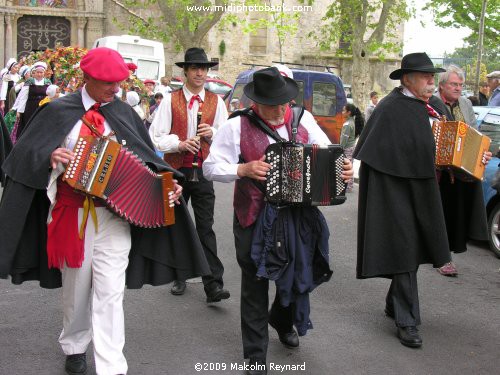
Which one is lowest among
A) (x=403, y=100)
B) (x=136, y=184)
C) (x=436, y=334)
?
(x=436, y=334)

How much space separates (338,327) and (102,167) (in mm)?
2656

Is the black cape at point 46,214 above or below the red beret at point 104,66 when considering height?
below

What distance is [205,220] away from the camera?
22.1ft

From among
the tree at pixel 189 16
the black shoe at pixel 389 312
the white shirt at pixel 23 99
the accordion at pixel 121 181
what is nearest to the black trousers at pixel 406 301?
the black shoe at pixel 389 312

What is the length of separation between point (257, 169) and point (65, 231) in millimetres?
1217

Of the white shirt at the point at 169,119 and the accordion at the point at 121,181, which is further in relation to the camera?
the white shirt at the point at 169,119

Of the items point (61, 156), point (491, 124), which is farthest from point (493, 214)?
point (61, 156)

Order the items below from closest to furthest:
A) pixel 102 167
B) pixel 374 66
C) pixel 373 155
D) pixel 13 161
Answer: pixel 102 167
pixel 13 161
pixel 373 155
pixel 374 66

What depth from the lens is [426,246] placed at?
19.7 feet

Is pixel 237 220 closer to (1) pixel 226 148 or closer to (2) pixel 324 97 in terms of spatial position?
(1) pixel 226 148

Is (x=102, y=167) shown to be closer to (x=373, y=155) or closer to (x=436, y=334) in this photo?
(x=373, y=155)

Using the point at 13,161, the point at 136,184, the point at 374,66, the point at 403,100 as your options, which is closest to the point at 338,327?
the point at 403,100

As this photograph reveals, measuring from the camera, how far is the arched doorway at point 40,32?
38.9 meters

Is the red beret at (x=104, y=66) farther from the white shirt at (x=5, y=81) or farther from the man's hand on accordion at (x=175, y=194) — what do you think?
the white shirt at (x=5, y=81)
